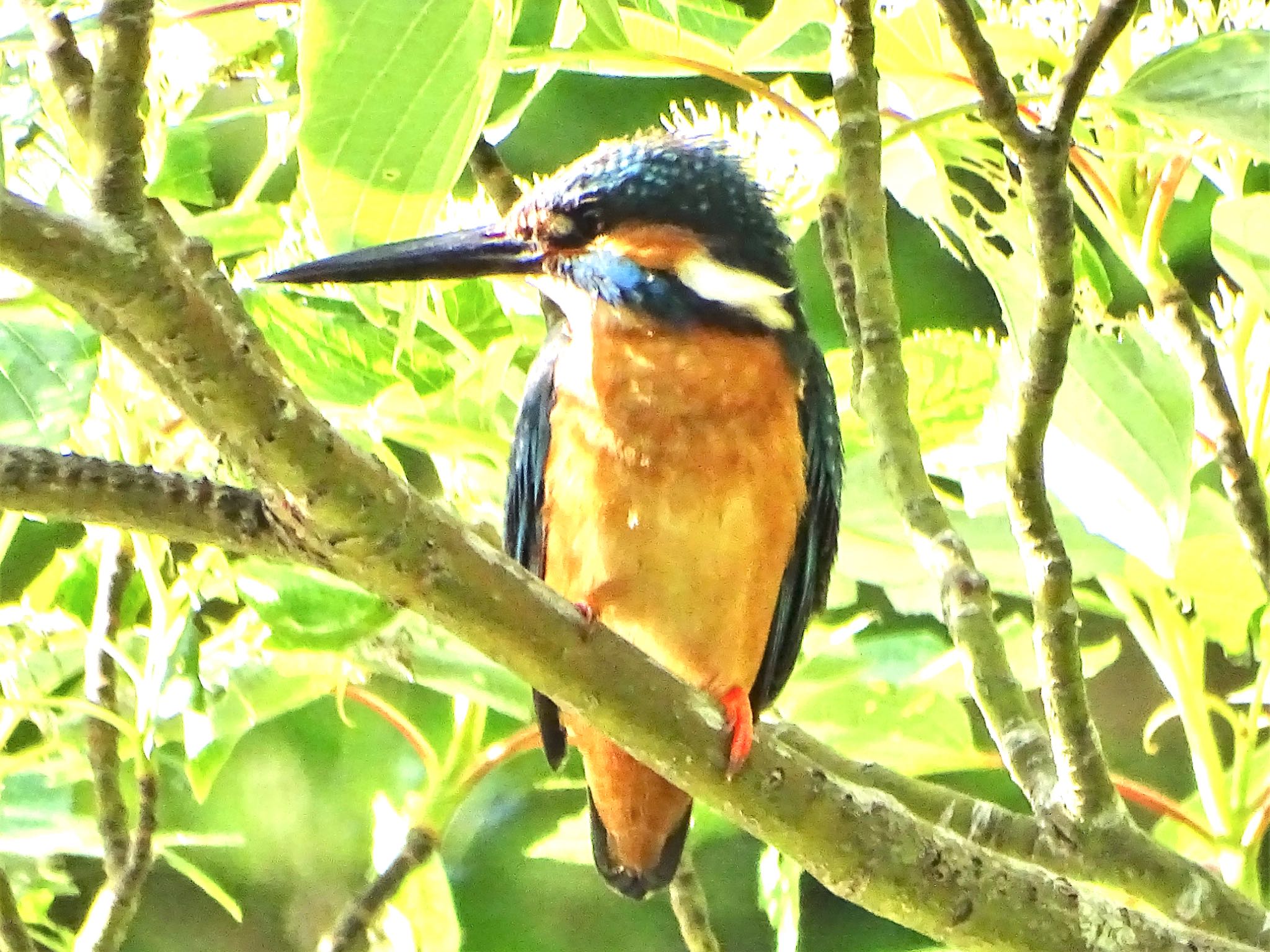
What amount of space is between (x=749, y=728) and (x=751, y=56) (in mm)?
397

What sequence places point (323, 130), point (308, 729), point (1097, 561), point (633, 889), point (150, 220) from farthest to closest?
point (308, 729)
point (633, 889)
point (1097, 561)
point (323, 130)
point (150, 220)

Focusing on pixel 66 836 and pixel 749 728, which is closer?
pixel 749 728

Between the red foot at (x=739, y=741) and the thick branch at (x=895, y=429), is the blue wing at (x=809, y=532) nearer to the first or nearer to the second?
the thick branch at (x=895, y=429)

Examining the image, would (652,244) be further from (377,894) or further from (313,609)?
(377,894)

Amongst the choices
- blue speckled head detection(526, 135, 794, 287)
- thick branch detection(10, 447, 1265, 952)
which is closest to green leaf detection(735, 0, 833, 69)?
blue speckled head detection(526, 135, 794, 287)

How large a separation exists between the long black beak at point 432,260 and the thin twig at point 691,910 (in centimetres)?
49

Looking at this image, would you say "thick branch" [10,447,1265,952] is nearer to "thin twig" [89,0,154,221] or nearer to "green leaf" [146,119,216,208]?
"thin twig" [89,0,154,221]

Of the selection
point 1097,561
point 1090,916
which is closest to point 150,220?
point 1090,916

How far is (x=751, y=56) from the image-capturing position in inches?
31.0

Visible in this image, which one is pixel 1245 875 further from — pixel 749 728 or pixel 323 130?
pixel 323 130

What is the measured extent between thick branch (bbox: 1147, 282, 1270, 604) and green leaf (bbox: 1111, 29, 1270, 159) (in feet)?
0.56

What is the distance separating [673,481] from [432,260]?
217 mm

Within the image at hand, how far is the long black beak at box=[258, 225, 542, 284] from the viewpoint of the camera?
0.70 meters

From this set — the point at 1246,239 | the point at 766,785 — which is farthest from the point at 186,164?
the point at 1246,239
